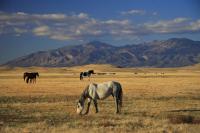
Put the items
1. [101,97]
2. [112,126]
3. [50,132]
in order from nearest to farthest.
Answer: [50,132], [112,126], [101,97]

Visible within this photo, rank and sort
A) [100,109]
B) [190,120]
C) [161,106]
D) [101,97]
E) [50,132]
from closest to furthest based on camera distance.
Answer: [50,132], [190,120], [101,97], [100,109], [161,106]

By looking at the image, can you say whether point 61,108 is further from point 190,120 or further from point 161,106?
point 190,120

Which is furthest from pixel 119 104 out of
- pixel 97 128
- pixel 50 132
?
pixel 50 132

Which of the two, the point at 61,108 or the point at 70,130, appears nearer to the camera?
the point at 70,130

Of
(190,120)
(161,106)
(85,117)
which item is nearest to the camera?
(190,120)

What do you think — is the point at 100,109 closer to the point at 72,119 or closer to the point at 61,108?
the point at 61,108

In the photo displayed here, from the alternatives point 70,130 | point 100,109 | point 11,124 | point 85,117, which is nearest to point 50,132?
point 70,130

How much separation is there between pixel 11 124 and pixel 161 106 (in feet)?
41.7

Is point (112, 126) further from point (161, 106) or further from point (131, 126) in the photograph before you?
point (161, 106)

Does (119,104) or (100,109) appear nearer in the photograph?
(119,104)

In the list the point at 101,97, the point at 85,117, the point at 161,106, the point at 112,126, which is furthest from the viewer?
the point at 161,106

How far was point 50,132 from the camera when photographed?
18.0 metres

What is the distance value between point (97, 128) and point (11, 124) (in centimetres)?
482

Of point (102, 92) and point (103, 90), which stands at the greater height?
point (103, 90)
